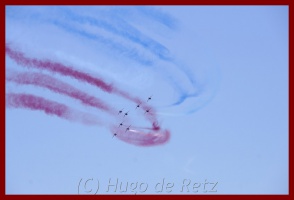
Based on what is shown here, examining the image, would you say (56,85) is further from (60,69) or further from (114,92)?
(114,92)

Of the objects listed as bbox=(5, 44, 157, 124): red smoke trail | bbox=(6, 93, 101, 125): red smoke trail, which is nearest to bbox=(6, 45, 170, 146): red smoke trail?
bbox=(5, 44, 157, 124): red smoke trail

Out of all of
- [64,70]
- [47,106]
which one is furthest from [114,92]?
[47,106]

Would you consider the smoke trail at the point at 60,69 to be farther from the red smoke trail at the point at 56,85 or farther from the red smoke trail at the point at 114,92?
the red smoke trail at the point at 56,85

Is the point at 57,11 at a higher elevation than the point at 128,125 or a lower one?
higher

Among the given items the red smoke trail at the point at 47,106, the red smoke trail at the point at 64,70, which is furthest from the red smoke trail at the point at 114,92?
the red smoke trail at the point at 47,106

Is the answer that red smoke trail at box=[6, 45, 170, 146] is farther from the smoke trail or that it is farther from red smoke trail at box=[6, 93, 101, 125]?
red smoke trail at box=[6, 93, 101, 125]

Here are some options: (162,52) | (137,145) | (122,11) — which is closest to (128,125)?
(137,145)

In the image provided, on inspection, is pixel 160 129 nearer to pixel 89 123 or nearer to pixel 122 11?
pixel 89 123
